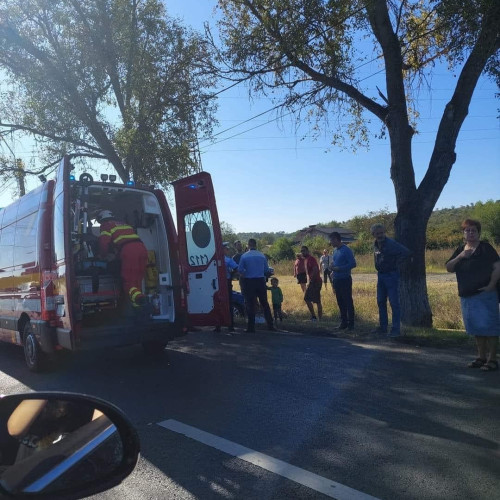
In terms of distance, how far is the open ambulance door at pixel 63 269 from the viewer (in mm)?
6523

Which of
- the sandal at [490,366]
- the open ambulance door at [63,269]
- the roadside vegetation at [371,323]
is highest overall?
the open ambulance door at [63,269]

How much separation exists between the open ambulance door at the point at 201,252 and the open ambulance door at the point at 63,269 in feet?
6.62

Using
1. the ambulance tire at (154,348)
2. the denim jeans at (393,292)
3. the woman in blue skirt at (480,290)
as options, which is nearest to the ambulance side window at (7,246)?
the ambulance tire at (154,348)

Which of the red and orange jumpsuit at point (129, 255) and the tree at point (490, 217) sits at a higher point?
the tree at point (490, 217)

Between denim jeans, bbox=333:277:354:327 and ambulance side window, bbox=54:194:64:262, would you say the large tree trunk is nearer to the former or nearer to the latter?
denim jeans, bbox=333:277:354:327

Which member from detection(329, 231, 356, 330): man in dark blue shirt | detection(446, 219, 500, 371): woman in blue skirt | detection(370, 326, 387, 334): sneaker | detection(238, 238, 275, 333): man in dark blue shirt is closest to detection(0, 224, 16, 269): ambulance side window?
detection(238, 238, 275, 333): man in dark blue shirt

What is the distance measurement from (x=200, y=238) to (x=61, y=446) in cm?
672

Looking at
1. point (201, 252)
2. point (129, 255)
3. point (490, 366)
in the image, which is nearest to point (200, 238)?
point (201, 252)

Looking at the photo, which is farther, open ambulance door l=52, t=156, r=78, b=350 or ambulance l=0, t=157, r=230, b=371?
ambulance l=0, t=157, r=230, b=371

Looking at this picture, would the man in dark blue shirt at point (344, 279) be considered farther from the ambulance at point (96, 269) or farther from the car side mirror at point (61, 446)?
the car side mirror at point (61, 446)

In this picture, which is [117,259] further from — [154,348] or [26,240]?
[154,348]

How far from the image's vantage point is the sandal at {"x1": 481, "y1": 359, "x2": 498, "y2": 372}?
6160mm

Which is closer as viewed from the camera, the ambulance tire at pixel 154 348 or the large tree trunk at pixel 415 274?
the ambulance tire at pixel 154 348

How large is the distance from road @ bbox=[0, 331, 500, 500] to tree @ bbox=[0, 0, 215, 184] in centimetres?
616
